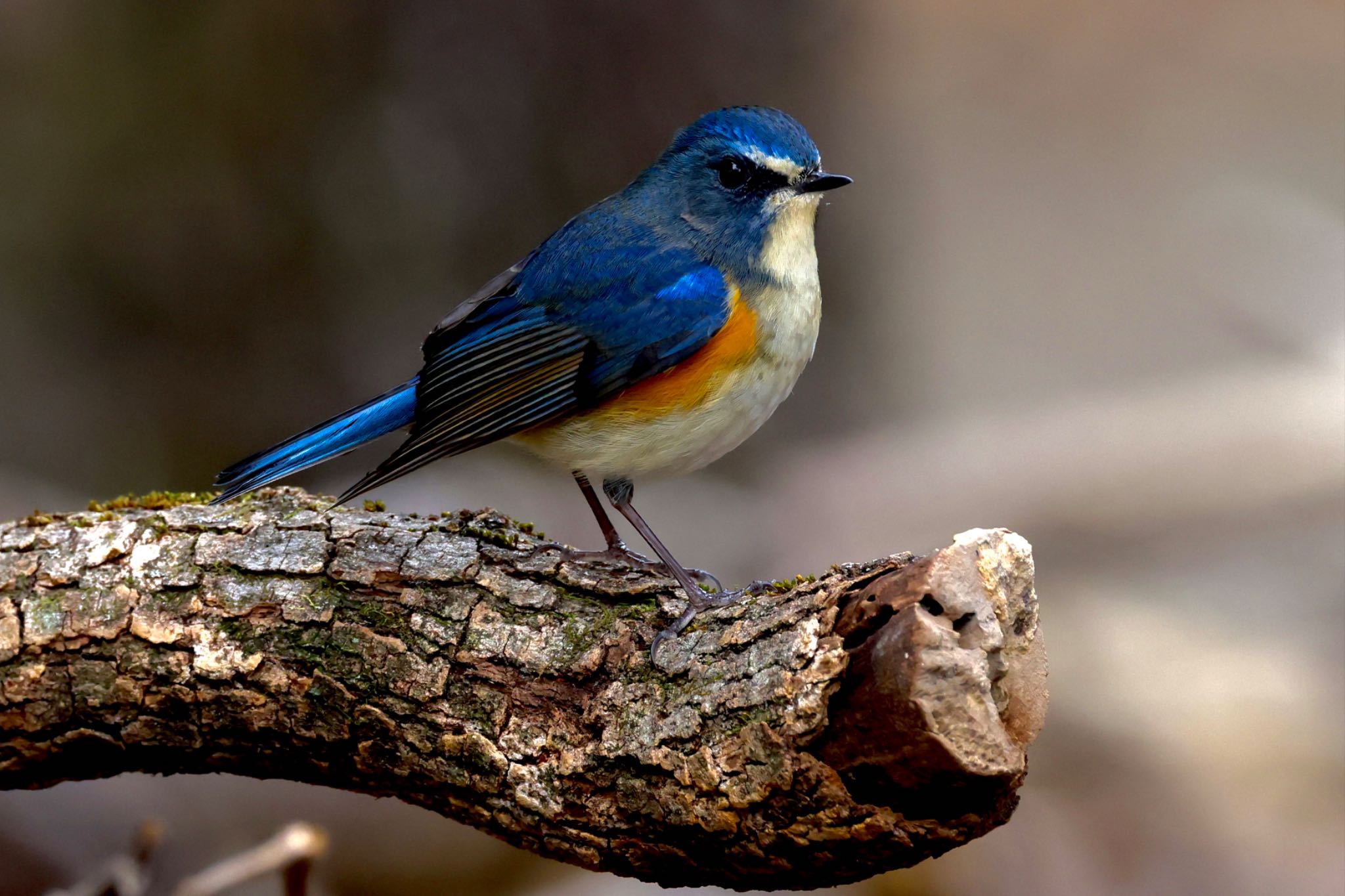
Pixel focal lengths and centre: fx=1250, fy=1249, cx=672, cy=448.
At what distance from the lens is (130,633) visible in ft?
8.86

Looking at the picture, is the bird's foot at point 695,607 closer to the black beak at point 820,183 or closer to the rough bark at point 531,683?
the rough bark at point 531,683

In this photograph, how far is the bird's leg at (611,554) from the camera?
284 cm

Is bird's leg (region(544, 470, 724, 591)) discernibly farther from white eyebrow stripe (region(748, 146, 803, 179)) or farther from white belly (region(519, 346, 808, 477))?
white eyebrow stripe (region(748, 146, 803, 179))

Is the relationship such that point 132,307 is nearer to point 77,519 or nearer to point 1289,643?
point 77,519

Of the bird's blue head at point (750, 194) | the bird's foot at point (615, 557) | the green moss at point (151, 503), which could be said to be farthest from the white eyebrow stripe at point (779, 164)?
the green moss at point (151, 503)

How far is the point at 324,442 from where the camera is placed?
312 cm

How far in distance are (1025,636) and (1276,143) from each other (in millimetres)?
5564

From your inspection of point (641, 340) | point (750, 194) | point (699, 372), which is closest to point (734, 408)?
point (699, 372)

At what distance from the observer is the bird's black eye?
10.6 ft

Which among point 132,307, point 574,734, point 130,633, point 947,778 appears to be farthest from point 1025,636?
point 132,307

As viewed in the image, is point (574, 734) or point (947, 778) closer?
point (947, 778)

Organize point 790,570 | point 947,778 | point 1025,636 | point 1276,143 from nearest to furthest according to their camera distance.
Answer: point 947,778 → point 1025,636 → point 790,570 → point 1276,143

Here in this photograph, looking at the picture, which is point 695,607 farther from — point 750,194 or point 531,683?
point 750,194

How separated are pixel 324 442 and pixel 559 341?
0.64 metres
